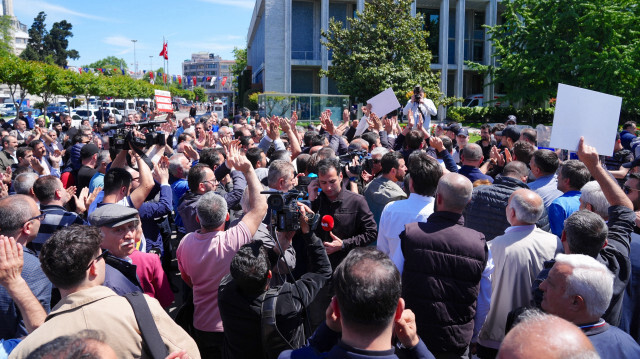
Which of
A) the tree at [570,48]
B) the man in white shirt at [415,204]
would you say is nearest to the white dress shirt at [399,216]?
the man in white shirt at [415,204]

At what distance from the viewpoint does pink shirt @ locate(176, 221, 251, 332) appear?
329cm

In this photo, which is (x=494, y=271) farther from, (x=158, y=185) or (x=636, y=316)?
(x=158, y=185)

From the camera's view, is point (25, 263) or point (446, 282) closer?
point (25, 263)

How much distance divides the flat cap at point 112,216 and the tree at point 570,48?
991 inches

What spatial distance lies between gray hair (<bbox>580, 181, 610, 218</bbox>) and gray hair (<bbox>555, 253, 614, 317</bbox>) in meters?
1.54

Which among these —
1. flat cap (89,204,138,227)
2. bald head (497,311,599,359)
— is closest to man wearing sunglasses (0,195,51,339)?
flat cap (89,204,138,227)

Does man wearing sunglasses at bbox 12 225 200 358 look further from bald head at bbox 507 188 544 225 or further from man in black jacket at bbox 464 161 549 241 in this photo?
man in black jacket at bbox 464 161 549 241

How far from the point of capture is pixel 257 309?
2660 mm

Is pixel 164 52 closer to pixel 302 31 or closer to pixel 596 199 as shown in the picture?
pixel 302 31

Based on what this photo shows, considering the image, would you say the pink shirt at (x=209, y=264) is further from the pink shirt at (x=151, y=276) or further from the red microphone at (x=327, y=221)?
the red microphone at (x=327, y=221)

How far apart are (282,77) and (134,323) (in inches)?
1475

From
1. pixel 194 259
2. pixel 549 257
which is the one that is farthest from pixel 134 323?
pixel 549 257

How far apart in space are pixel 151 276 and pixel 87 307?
4.07 feet

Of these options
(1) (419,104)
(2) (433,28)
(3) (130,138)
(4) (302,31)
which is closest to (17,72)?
(4) (302,31)
